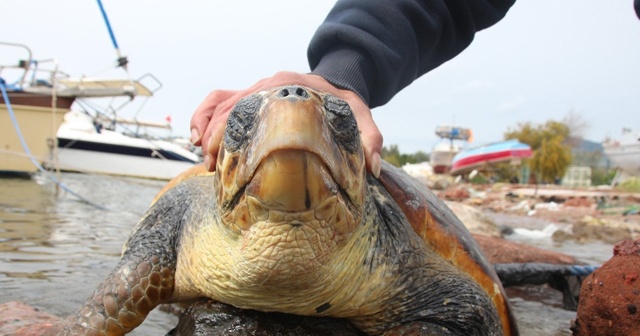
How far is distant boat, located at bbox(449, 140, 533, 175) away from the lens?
3098 centimetres

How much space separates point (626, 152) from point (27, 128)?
27.6 m

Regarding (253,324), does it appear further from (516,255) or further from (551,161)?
(551,161)

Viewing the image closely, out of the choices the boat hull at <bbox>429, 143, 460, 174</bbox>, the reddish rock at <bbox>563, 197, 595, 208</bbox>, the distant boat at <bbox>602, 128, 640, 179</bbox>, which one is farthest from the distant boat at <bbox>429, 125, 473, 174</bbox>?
the reddish rock at <bbox>563, 197, 595, 208</bbox>

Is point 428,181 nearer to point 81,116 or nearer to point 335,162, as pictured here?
point 81,116

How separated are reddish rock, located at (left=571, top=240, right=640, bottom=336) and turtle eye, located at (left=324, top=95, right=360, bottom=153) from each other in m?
1.24

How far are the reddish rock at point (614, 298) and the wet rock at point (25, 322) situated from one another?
1927 millimetres

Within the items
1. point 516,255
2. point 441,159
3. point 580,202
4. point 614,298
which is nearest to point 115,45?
point 516,255

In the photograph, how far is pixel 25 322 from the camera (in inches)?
73.0

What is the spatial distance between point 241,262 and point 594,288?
1.39 m

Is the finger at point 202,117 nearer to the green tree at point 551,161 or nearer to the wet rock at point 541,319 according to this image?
the wet rock at point 541,319

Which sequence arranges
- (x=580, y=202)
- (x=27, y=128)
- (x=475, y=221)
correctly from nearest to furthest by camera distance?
(x=475, y=221) → (x=27, y=128) → (x=580, y=202)

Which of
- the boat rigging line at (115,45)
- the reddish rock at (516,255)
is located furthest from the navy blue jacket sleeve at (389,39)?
the boat rigging line at (115,45)

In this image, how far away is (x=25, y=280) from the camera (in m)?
2.82

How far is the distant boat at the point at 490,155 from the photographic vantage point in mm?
30978
